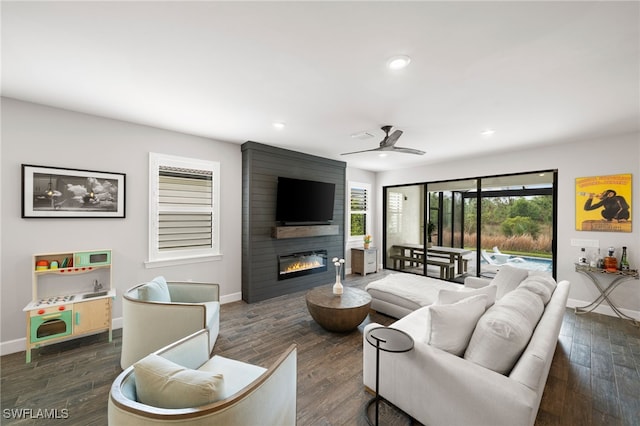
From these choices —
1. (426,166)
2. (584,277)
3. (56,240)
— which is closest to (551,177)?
(584,277)

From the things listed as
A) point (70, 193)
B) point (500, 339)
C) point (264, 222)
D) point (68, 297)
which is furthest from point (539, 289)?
point (70, 193)

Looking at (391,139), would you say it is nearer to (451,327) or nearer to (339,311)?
(339,311)

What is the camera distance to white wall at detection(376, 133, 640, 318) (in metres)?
3.71

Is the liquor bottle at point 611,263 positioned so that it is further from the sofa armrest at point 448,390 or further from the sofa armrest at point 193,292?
the sofa armrest at point 193,292

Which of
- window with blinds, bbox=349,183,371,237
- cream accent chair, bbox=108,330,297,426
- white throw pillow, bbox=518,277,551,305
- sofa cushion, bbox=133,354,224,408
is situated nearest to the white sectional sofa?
white throw pillow, bbox=518,277,551,305

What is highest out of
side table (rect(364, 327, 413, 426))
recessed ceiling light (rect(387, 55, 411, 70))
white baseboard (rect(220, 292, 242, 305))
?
recessed ceiling light (rect(387, 55, 411, 70))

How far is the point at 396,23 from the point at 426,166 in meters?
4.97

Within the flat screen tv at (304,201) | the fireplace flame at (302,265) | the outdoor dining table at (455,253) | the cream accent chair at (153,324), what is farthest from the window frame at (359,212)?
the cream accent chair at (153,324)

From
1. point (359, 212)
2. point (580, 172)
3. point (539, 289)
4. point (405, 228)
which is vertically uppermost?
point (580, 172)

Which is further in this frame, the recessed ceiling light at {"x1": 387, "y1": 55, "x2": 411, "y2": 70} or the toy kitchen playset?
the toy kitchen playset

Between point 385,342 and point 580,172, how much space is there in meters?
4.74

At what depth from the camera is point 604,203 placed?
3.92 metres

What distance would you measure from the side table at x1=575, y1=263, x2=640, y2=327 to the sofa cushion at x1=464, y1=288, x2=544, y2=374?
3152mm

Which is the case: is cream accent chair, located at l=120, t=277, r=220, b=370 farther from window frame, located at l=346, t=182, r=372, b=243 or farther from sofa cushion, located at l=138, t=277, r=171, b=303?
window frame, located at l=346, t=182, r=372, b=243
